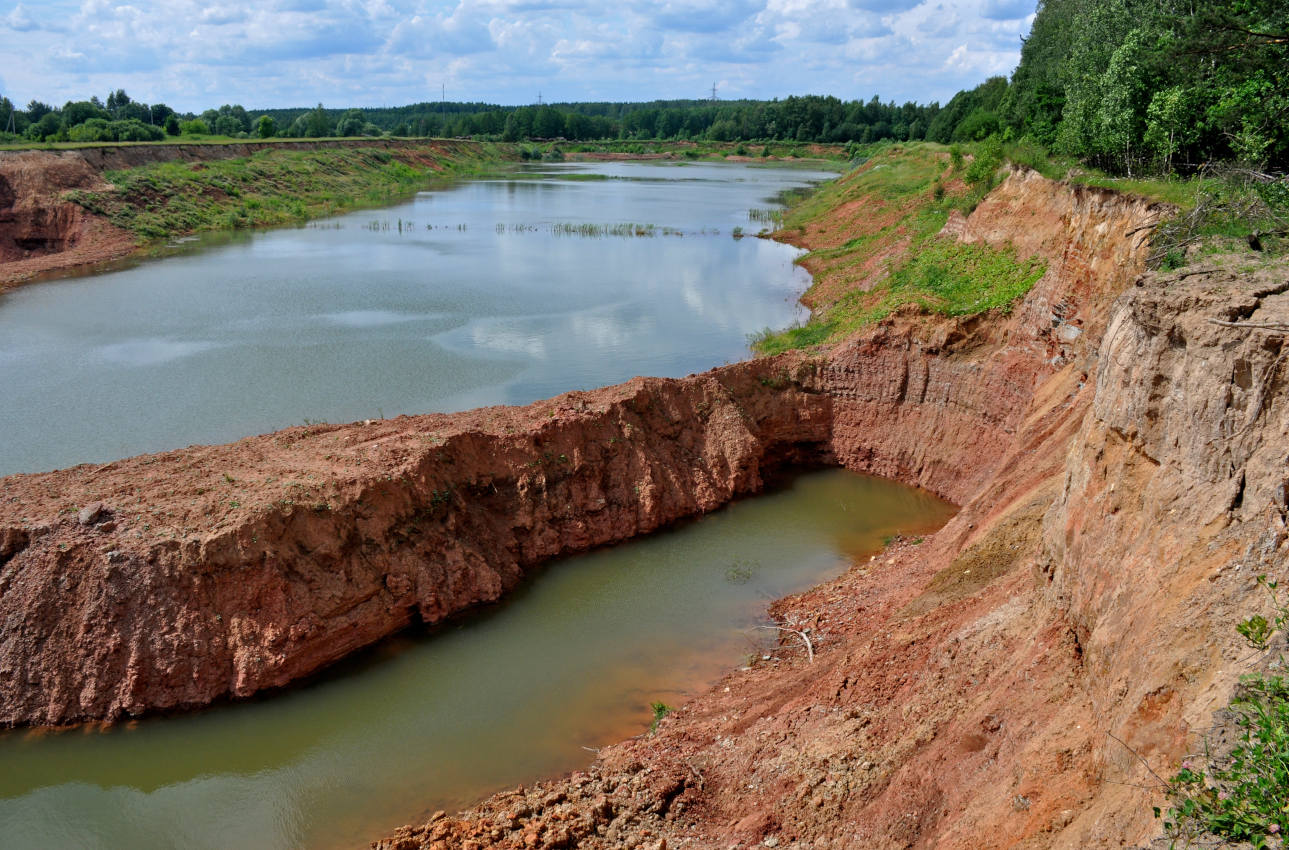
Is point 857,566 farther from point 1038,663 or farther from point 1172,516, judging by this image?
point 1172,516

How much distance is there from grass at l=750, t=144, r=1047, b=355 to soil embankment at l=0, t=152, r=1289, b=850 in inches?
48.1

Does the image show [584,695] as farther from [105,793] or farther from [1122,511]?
[1122,511]

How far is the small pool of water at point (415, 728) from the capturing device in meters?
12.9

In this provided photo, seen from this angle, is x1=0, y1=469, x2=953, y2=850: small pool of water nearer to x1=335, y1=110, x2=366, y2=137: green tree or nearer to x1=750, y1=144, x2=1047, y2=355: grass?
x1=750, y1=144, x2=1047, y2=355: grass

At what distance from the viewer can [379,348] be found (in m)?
33.9

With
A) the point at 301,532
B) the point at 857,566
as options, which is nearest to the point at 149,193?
the point at 301,532

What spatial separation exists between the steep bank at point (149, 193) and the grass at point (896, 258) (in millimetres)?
43412

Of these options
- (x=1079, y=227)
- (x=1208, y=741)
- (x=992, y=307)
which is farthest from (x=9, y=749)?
(x=1079, y=227)

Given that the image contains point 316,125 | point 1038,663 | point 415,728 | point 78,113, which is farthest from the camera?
point 316,125

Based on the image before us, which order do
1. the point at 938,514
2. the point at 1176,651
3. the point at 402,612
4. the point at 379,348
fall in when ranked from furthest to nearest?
the point at 379,348, the point at 938,514, the point at 402,612, the point at 1176,651

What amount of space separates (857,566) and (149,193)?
64.5m

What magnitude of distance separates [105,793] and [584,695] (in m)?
7.81

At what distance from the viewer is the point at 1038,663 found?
9.88 metres

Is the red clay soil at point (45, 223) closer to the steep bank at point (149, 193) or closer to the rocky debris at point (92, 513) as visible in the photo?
the steep bank at point (149, 193)
